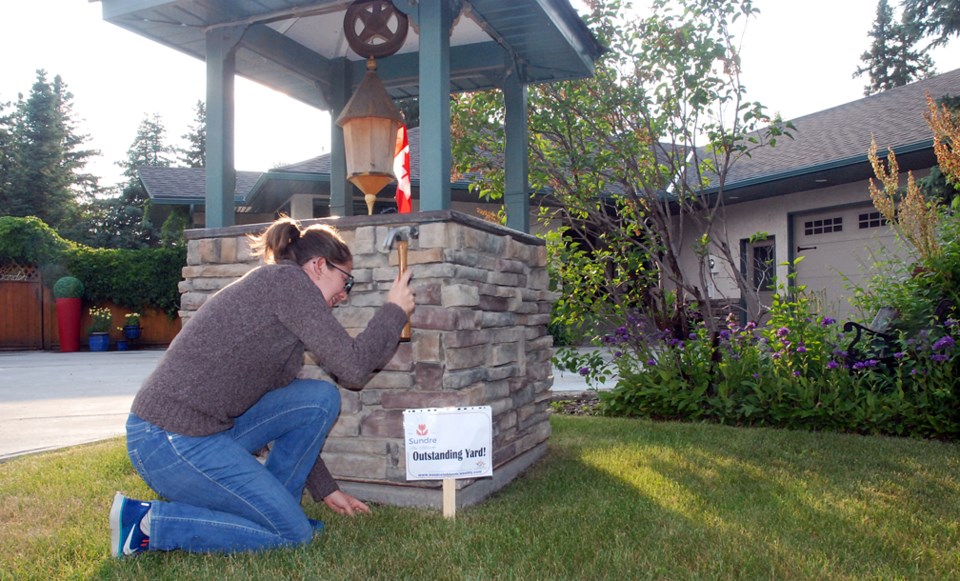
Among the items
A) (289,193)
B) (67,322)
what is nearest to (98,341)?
(67,322)

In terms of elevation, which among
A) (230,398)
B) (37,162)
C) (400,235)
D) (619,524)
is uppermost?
(37,162)

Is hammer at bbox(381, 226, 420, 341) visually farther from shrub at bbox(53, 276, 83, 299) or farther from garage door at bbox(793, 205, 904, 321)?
shrub at bbox(53, 276, 83, 299)

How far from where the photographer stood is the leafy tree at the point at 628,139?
20.1 ft

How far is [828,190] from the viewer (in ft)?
37.8

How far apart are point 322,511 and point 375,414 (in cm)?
50

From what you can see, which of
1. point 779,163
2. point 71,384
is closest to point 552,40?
point 71,384

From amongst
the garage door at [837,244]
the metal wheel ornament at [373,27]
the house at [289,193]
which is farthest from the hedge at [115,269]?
the metal wheel ornament at [373,27]

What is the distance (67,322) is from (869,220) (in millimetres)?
15635

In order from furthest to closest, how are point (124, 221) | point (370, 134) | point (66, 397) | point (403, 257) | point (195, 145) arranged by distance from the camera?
point (195, 145)
point (124, 221)
point (66, 397)
point (370, 134)
point (403, 257)

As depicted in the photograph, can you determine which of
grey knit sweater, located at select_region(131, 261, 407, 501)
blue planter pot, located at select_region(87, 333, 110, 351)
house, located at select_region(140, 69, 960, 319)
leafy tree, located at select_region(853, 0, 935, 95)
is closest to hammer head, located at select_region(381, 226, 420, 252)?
grey knit sweater, located at select_region(131, 261, 407, 501)

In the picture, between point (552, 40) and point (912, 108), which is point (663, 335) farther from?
point (912, 108)

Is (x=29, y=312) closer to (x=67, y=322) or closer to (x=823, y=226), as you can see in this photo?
(x=67, y=322)

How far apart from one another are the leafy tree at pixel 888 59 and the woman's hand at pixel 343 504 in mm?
31522

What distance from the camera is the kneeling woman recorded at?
252cm
